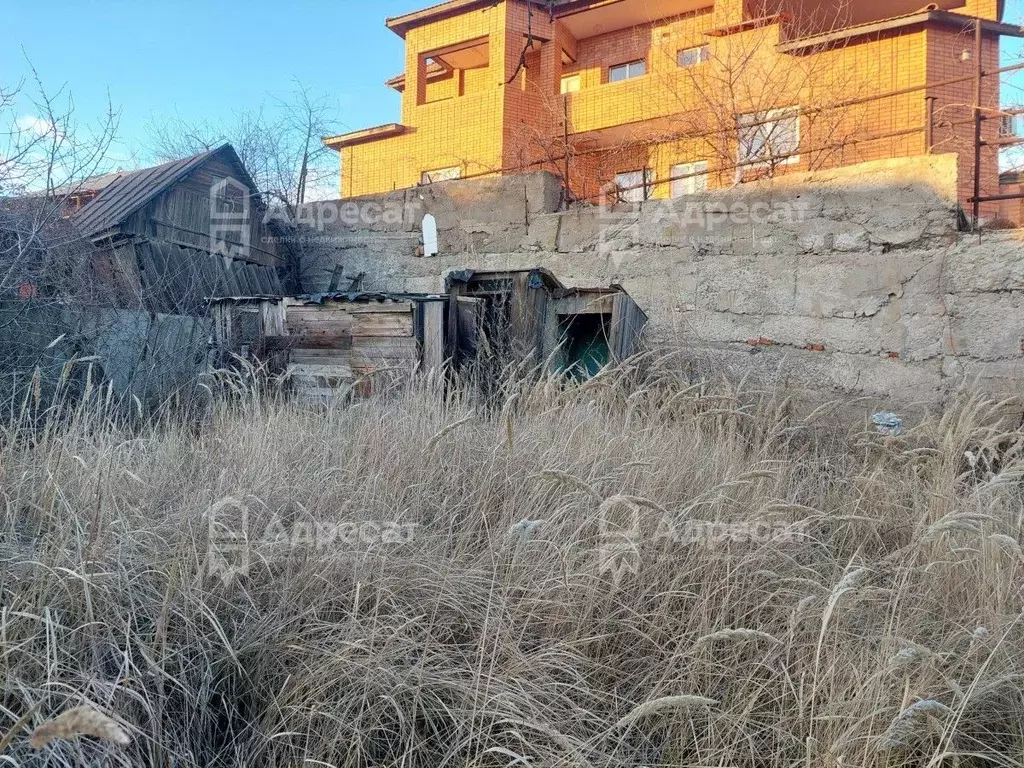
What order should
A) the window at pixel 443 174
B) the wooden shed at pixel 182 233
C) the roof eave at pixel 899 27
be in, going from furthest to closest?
the window at pixel 443 174 < the roof eave at pixel 899 27 < the wooden shed at pixel 182 233

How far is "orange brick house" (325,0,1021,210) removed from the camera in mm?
8711

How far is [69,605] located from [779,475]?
2.78 meters

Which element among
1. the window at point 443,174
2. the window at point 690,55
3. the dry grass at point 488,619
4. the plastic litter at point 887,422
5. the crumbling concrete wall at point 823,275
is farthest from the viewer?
the window at point 443,174

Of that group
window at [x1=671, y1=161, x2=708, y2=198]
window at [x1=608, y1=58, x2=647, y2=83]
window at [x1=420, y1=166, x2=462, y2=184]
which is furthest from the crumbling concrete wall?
window at [x1=608, y1=58, x2=647, y2=83]

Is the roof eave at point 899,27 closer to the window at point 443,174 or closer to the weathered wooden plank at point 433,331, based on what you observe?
the window at point 443,174

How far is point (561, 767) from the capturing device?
5.00 ft

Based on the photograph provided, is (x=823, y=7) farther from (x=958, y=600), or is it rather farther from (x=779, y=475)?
(x=958, y=600)

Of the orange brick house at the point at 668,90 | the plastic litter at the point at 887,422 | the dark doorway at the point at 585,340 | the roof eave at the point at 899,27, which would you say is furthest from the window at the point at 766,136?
the plastic litter at the point at 887,422

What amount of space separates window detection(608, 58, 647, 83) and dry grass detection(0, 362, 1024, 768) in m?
13.3

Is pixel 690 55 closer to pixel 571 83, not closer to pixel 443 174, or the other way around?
pixel 571 83

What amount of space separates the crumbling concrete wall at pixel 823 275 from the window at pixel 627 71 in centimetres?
844

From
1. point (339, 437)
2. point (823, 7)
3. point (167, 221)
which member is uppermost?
point (823, 7)

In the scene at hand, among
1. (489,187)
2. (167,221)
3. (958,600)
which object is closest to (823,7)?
(489,187)

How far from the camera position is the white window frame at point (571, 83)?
15.2 meters
